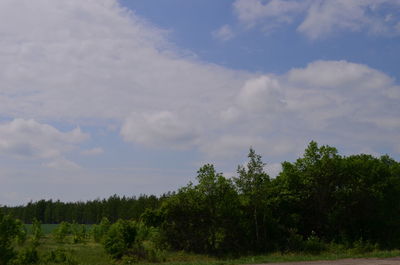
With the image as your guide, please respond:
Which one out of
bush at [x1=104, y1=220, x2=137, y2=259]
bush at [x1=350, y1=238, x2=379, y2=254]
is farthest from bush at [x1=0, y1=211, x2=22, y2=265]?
bush at [x1=350, y1=238, x2=379, y2=254]

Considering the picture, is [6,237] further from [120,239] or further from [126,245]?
[126,245]

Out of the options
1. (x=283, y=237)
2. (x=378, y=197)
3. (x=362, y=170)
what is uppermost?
(x=362, y=170)

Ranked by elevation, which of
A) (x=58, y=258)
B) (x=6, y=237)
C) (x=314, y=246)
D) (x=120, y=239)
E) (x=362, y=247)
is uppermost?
(x=6, y=237)

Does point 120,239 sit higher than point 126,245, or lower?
higher

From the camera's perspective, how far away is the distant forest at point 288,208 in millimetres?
28000

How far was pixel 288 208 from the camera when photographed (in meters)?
30.5

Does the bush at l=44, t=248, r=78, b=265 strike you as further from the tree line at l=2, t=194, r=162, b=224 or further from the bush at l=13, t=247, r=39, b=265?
the tree line at l=2, t=194, r=162, b=224

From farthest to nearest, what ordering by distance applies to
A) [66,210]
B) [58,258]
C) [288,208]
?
[66,210] → [288,208] → [58,258]

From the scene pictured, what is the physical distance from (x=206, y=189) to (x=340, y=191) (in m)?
9.66

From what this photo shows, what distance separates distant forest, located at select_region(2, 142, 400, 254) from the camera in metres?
28.0

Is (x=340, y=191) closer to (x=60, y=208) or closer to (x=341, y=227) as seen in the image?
(x=341, y=227)

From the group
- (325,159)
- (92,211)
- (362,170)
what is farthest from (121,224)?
(92,211)

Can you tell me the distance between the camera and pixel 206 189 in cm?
2823

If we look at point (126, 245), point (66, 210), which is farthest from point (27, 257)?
point (66, 210)
